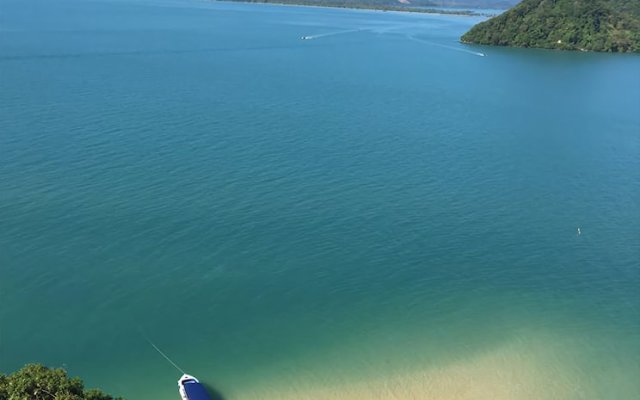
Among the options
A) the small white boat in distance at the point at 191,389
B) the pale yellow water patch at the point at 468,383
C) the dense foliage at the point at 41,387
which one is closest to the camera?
the dense foliage at the point at 41,387

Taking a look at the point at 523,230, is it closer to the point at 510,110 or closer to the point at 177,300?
the point at 177,300

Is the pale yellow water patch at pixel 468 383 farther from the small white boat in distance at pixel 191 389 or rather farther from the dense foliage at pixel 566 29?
the dense foliage at pixel 566 29

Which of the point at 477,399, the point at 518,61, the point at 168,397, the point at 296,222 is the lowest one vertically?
the point at 477,399

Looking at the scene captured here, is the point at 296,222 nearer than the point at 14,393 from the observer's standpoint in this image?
No

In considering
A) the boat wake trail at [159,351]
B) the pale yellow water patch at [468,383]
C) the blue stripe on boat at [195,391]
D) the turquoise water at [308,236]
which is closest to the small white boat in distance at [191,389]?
the blue stripe on boat at [195,391]

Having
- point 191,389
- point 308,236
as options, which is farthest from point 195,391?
point 308,236

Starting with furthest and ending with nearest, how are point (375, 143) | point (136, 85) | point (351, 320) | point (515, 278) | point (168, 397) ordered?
point (136, 85) < point (375, 143) < point (515, 278) < point (351, 320) < point (168, 397)

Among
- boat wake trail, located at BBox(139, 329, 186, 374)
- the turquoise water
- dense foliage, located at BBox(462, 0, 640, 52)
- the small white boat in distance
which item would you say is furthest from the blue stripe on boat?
dense foliage, located at BBox(462, 0, 640, 52)

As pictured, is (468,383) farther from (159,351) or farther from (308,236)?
(308,236)

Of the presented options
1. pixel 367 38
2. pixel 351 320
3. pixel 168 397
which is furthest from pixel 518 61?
pixel 168 397
